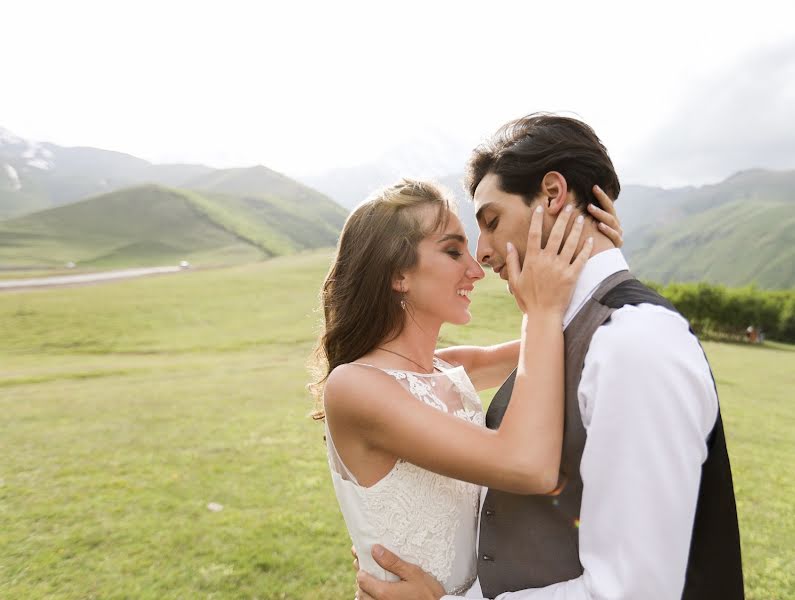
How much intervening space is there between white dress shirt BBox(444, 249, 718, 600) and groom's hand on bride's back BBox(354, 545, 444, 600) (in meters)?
1.10

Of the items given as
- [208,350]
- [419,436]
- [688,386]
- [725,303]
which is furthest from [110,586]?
[725,303]

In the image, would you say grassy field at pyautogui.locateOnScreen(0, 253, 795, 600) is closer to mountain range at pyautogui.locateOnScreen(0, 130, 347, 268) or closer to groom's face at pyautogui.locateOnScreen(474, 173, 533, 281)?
groom's face at pyautogui.locateOnScreen(474, 173, 533, 281)

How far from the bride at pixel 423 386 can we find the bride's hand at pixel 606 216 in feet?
0.06

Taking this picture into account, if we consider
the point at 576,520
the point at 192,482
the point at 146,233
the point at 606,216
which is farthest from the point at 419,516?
the point at 146,233

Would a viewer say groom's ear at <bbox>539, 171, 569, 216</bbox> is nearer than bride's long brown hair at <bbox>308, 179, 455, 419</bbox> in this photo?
Yes

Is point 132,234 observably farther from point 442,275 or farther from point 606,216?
point 606,216

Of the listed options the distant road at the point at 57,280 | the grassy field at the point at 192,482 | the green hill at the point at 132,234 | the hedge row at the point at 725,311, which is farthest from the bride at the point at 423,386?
the green hill at the point at 132,234

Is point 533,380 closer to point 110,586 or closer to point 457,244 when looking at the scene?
point 457,244

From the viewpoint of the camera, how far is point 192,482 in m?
9.52

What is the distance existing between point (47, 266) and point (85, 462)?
324ft

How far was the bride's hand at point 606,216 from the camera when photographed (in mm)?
2479

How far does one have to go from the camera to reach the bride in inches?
85.7

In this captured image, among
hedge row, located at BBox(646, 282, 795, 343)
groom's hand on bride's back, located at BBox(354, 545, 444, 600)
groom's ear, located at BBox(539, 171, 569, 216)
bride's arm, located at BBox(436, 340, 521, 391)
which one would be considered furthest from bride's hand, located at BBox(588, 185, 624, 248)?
hedge row, located at BBox(646, 282, 795, 343)

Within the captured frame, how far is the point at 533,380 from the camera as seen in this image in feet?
7.06
